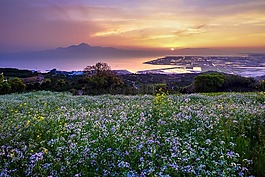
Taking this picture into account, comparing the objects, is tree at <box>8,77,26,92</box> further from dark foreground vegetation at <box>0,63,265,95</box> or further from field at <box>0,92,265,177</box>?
field at <box>0,92,265,177</box>

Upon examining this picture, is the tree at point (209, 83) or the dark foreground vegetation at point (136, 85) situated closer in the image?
the dark foreground vegetation at point (136, 85)

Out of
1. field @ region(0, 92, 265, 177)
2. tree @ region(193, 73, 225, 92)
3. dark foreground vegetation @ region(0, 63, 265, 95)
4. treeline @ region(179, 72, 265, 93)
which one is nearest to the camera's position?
field @ region(0, 92, 265, 177)

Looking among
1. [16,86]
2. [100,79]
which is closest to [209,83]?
[100,79]

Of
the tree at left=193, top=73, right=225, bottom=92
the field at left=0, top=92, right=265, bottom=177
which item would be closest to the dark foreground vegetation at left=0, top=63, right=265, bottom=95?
the tree at left=193, top=73, right=225, bottom=92

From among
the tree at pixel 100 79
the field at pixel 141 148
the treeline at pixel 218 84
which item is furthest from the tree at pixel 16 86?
the field at pixel 141 148

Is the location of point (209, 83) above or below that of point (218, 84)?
above

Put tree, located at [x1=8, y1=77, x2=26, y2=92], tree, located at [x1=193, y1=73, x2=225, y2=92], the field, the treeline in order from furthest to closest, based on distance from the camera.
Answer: tree, located at [x1=8, y1=77, x2=26, y2=92], tree, located at [x1=193, y1=73, x2=225, y2=92], the treeline, the field

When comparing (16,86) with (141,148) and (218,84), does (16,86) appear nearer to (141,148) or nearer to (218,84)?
(218,84)

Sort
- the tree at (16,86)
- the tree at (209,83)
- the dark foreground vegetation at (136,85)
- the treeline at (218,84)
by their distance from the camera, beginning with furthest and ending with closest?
the tree at (16,86), the tree at (209,83), the treeline at (218,84), the dark foreground vegetation at (136,85)

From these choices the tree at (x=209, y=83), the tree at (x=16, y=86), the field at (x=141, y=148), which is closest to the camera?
the field at (x=141, y=148)

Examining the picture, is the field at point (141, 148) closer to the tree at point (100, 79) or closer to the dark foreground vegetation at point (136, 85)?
the dark foreground vegetation at point (136, 85)

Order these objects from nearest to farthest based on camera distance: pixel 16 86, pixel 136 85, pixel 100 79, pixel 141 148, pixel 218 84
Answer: pixel 141 148 → pixel 136 85 → pixel 218 84 → pixel 100 79 → pixel 16 86

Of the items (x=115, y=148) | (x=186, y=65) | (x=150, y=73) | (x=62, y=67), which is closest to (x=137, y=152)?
(x=115, y=148)

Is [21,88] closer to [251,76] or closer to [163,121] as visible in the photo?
[251,76]
